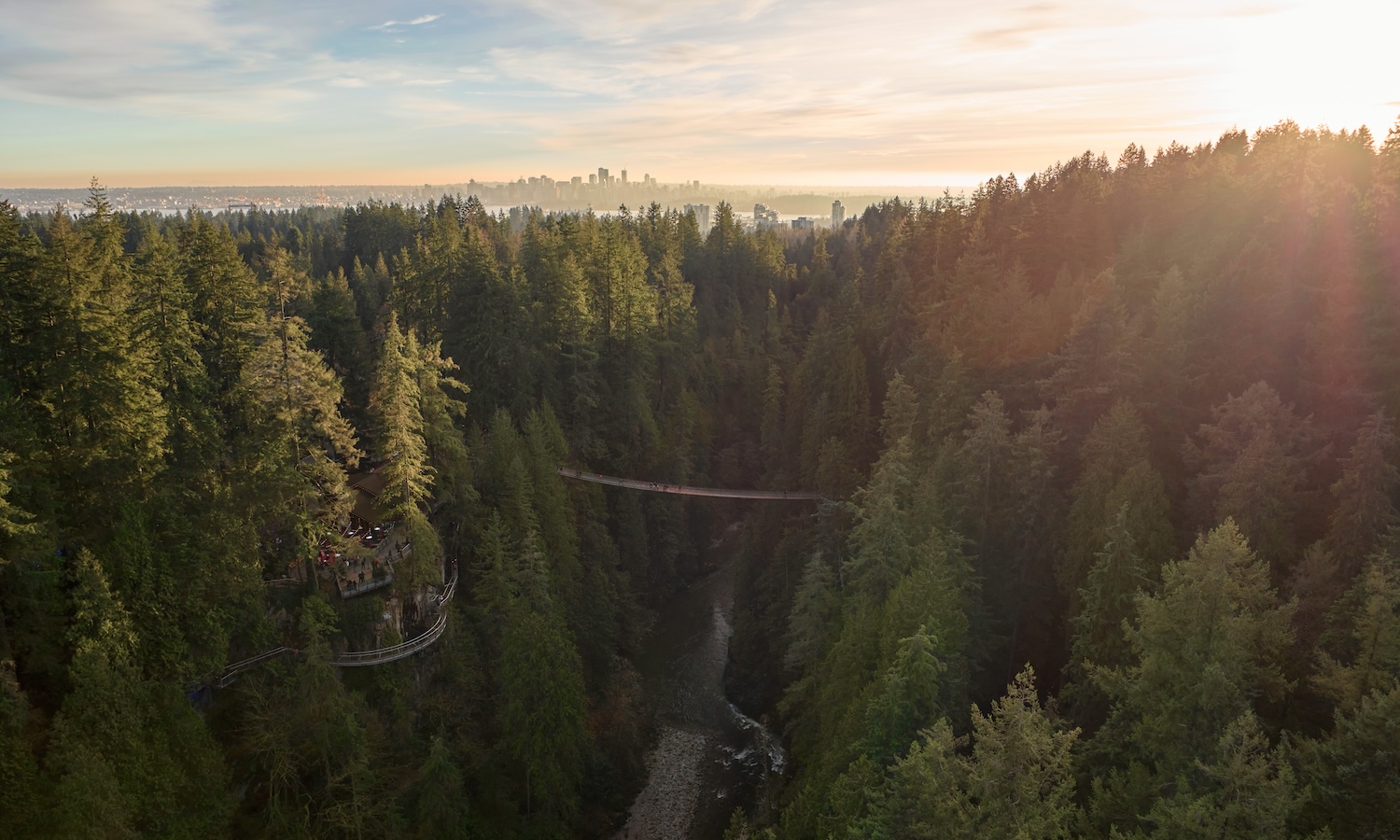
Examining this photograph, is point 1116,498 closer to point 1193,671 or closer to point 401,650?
point 1193,671

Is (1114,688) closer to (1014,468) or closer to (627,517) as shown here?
(1014,468)

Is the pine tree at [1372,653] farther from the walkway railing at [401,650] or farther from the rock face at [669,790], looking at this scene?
the walkway railing at [401,650]

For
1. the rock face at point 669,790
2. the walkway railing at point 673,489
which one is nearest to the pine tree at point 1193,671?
the rock face at point 669,790

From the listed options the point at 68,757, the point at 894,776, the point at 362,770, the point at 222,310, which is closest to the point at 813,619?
the point at 894,776

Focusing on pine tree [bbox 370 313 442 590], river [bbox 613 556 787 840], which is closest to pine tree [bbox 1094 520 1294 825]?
river [bbox 613 556 787 840]

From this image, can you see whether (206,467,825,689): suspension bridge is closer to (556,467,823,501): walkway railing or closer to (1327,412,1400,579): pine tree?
(556,467,823,501): walkway railing

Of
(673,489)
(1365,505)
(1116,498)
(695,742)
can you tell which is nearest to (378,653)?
(695,742)
